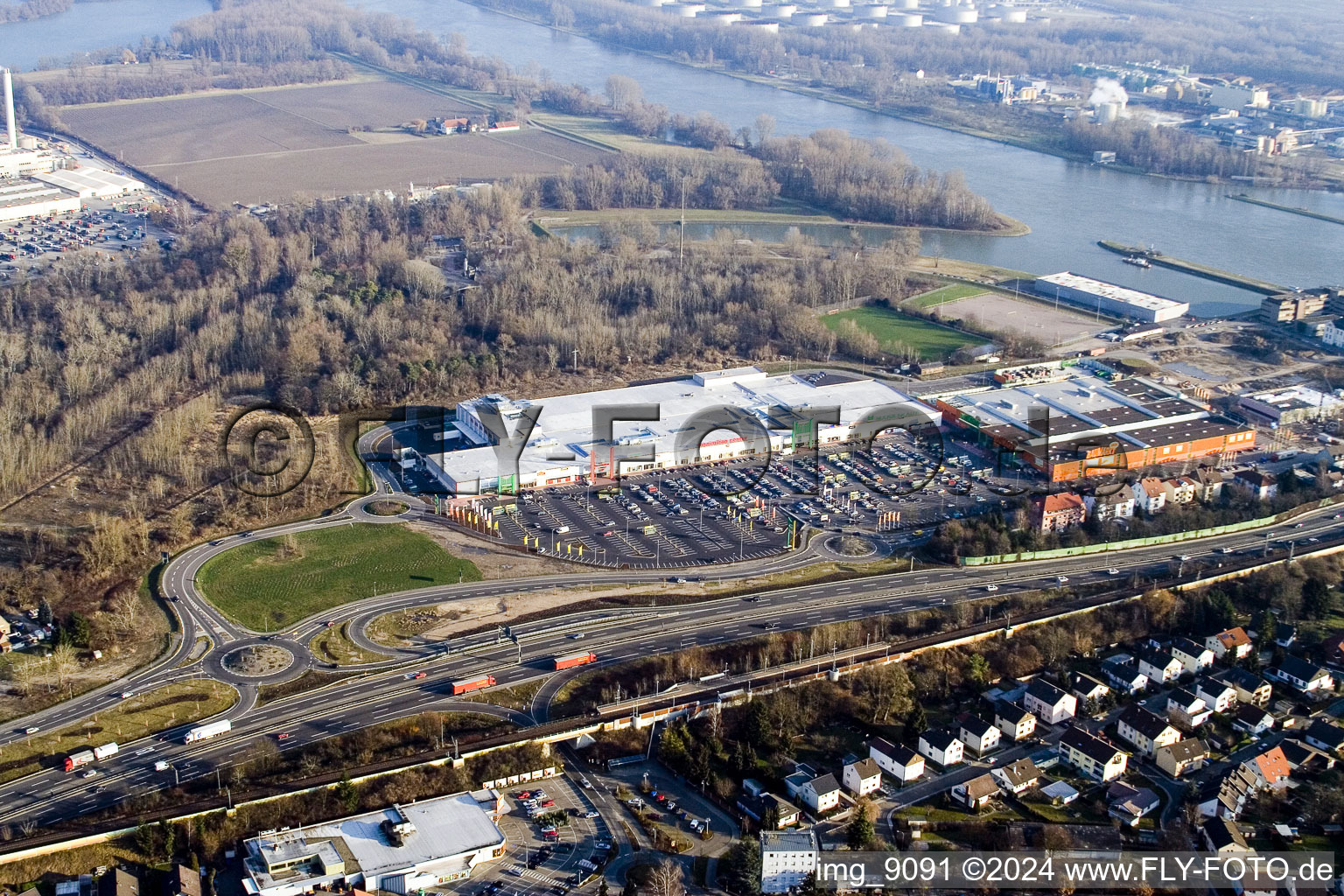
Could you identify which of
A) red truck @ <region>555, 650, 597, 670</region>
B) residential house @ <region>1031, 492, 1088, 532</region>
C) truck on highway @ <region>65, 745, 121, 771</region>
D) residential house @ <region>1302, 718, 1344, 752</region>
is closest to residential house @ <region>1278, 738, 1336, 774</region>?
residential house @ <region>1302, 718, 1344, 752</region>

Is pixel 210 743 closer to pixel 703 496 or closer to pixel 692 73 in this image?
pixel 703 496

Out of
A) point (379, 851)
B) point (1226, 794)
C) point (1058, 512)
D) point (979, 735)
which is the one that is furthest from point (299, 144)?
point (1226, 794)

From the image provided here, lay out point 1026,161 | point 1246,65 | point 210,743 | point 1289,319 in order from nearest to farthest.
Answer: point 210,743 < point 1289,319 < point 1026,161 < point 1246,65

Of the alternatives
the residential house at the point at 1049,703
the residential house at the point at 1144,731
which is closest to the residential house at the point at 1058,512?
the residential house at the point at 1049,703

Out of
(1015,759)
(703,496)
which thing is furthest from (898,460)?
(1015,759)

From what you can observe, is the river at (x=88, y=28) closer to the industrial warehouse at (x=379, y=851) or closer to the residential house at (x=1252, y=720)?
the industrial warehouse at (x=379, y=851)

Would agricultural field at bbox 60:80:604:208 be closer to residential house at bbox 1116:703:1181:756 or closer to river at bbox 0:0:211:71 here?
river at bbox 0:0:211:71

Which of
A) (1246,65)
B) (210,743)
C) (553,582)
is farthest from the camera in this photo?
(1246,65)
